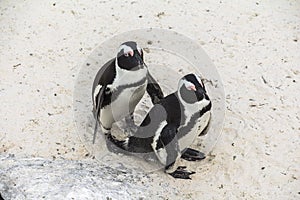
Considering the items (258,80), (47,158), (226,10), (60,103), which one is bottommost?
(47,158)

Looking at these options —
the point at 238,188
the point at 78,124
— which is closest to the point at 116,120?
the point at 78,124

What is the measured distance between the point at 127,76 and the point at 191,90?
23 centimetres

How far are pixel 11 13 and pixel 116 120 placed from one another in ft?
2.70

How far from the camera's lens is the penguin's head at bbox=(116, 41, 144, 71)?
2068 mm

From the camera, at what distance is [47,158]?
216cm

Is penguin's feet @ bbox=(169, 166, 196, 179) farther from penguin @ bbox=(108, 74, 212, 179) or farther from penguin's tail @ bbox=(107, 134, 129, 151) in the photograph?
penguin's tail @ bbox=(107, 134, 129, 151)

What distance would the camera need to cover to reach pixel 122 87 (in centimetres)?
212

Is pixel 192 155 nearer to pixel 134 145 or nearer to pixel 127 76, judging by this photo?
pixel 134 145

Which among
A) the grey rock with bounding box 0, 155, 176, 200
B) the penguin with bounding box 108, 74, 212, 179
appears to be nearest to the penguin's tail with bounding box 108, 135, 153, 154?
the penguin with bounding box 108, 74, 212, 179

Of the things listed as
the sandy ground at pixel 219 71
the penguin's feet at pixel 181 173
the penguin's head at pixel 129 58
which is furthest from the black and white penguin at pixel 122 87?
the penguin's feet at pixel 181 173

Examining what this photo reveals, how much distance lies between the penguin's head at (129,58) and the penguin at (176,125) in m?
0.15

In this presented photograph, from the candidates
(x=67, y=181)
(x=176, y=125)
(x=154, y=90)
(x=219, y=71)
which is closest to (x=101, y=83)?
(x=154, y=90)

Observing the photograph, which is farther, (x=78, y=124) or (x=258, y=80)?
(x=258, y=80)

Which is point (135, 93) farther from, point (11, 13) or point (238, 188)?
point (11, 13)
